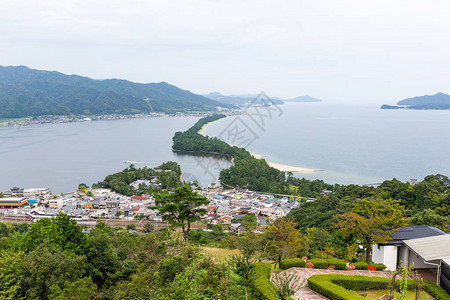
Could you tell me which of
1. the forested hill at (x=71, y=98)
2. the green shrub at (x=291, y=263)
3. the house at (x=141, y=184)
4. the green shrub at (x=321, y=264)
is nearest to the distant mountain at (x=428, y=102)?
the forested hill at (x=71, y=98)

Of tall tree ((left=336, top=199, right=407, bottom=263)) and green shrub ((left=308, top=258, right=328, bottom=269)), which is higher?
tall tree ((left=336, top=199, right=407, bottom=263))

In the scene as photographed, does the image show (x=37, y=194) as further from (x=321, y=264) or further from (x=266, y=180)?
(x=321, y=264)

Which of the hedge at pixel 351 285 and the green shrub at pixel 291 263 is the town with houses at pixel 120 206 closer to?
the green shrub at pixel 291 263

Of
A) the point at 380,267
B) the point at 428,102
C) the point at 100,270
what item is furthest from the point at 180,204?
the point at 428,102

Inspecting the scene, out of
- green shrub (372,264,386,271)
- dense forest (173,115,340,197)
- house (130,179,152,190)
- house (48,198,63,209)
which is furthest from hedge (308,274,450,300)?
house (130,179,152,190)

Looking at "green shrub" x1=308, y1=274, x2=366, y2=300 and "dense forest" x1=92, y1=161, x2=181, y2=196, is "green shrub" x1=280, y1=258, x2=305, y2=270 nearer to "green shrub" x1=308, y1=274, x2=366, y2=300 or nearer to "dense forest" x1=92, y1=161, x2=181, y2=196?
"green shrub" x1=308, y1=274, x2=366, y2=300

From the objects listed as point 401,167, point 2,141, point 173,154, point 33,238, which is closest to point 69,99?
point 2,141
